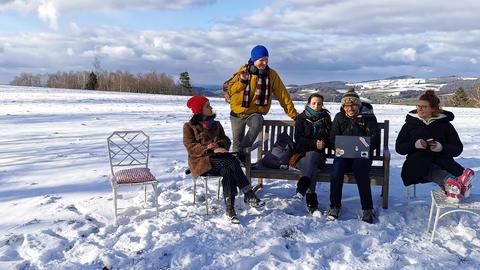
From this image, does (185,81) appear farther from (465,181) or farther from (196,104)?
(465,181)

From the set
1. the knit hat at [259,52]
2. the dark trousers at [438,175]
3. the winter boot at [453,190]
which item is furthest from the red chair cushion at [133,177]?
the dark trousers at [438,175]

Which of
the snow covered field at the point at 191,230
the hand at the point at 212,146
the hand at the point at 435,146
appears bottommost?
the snow covered field at the point at 191,230

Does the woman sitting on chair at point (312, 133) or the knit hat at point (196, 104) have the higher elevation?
the knit hat at point (196, 104)

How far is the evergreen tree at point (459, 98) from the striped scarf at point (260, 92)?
48.1 m

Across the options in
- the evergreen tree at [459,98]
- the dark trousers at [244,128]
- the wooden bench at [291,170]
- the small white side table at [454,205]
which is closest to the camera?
the small white side table at [454,205]

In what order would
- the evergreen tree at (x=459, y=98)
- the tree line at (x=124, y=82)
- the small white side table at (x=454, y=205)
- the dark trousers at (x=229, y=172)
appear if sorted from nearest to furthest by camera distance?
1. the small white side table at (x=454, y=205)
2. the dark trousers at (x=229, y=172)
3. the evergreen tree at (x=459, y=98)
4. the tree line at (x=124, y=82)

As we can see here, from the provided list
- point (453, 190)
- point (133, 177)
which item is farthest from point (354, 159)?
point (133, 177)

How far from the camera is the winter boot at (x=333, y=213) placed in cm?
512

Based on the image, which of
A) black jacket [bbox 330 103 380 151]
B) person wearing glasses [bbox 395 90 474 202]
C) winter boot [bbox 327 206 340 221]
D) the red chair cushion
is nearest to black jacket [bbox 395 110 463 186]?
person wearing glasses [bbox 395 90 474 202]

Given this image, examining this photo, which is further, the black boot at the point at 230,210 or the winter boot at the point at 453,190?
the black boot at the point at 230,210

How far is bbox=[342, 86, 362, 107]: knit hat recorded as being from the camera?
5.48 m

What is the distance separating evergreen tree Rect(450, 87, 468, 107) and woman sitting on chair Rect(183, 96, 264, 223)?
48.9 metres

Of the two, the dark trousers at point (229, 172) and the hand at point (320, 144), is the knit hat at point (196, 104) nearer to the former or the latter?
the dark trousers at point (229, 172)

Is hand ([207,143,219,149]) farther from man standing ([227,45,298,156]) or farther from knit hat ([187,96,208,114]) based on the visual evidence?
man standing ([227,45,298,156])
